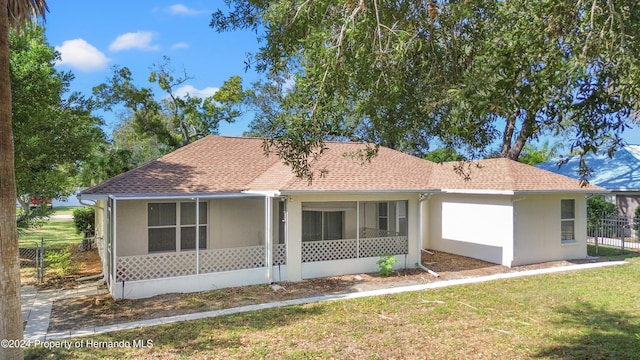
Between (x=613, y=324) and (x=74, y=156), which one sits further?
(x=74, y=156)

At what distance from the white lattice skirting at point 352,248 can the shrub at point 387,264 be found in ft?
1.86

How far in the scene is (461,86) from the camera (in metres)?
5.48

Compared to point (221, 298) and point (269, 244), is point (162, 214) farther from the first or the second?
point (221, 298)

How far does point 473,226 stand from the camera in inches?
672

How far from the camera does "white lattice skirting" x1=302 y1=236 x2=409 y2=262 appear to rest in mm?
13836

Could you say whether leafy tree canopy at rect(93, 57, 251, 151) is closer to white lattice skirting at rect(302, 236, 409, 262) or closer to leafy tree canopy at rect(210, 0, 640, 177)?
white lattice skirting at rect(302, 236, 409, 262)

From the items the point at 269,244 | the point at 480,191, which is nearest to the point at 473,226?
the point at 480,191

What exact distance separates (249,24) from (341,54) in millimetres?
3057

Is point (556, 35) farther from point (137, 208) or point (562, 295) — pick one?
point (137, 208)

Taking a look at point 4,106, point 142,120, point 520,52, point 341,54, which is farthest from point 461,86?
point 142,120

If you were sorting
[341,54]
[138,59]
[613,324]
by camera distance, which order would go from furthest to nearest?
[138,59]
[613,324]
[341,54]

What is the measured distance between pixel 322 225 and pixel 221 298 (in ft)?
18.6

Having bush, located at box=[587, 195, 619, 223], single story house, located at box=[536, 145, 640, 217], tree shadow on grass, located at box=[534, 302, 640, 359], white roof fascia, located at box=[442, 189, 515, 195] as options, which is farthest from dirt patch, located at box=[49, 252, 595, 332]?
single story house, located at box=[536, 145, 640, 217]

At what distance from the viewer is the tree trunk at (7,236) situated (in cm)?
613
